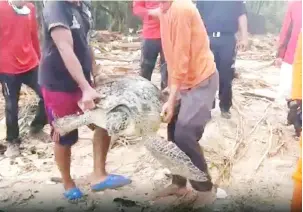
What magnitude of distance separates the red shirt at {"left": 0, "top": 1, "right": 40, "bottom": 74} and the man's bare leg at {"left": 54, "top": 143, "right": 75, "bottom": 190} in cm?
43

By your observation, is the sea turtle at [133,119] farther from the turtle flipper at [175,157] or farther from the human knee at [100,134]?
the human knee at [100,134]

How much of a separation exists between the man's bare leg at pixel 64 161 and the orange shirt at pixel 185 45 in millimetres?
343

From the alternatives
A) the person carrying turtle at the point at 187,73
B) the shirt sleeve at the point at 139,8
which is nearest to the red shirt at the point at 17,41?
the shirt sleeve at the point at 139,8

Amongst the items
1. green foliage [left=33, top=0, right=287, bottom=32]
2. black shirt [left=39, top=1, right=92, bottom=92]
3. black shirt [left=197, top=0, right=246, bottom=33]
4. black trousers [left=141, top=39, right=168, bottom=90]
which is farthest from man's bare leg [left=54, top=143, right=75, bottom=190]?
black shirt [left=197, top=0, right=246, bottom=33]

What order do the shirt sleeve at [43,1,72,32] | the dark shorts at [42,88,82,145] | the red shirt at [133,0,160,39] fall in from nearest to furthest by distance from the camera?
the shirt sleeve at [43,1,72,32], the dark shorts at [42,88,82,145], the red shirt at [133,0,160,39]

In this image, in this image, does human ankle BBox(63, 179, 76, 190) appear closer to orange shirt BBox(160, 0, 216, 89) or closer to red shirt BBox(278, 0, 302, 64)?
orange shirt BBox(160, 0, 216, 89)

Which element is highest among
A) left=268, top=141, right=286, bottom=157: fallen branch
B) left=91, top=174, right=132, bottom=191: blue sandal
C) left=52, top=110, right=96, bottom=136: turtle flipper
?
left=52, top=110, right=96, bottom=136: turtle flipper

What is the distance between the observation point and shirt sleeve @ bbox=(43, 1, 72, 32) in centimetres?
119

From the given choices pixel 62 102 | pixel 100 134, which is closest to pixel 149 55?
pixel 100 134

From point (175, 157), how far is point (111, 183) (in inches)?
10.4

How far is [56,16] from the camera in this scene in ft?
3.92

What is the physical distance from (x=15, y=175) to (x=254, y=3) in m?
0.95

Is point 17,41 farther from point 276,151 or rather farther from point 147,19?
point 276,151

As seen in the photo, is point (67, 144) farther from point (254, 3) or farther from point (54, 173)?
point (254, 3)
